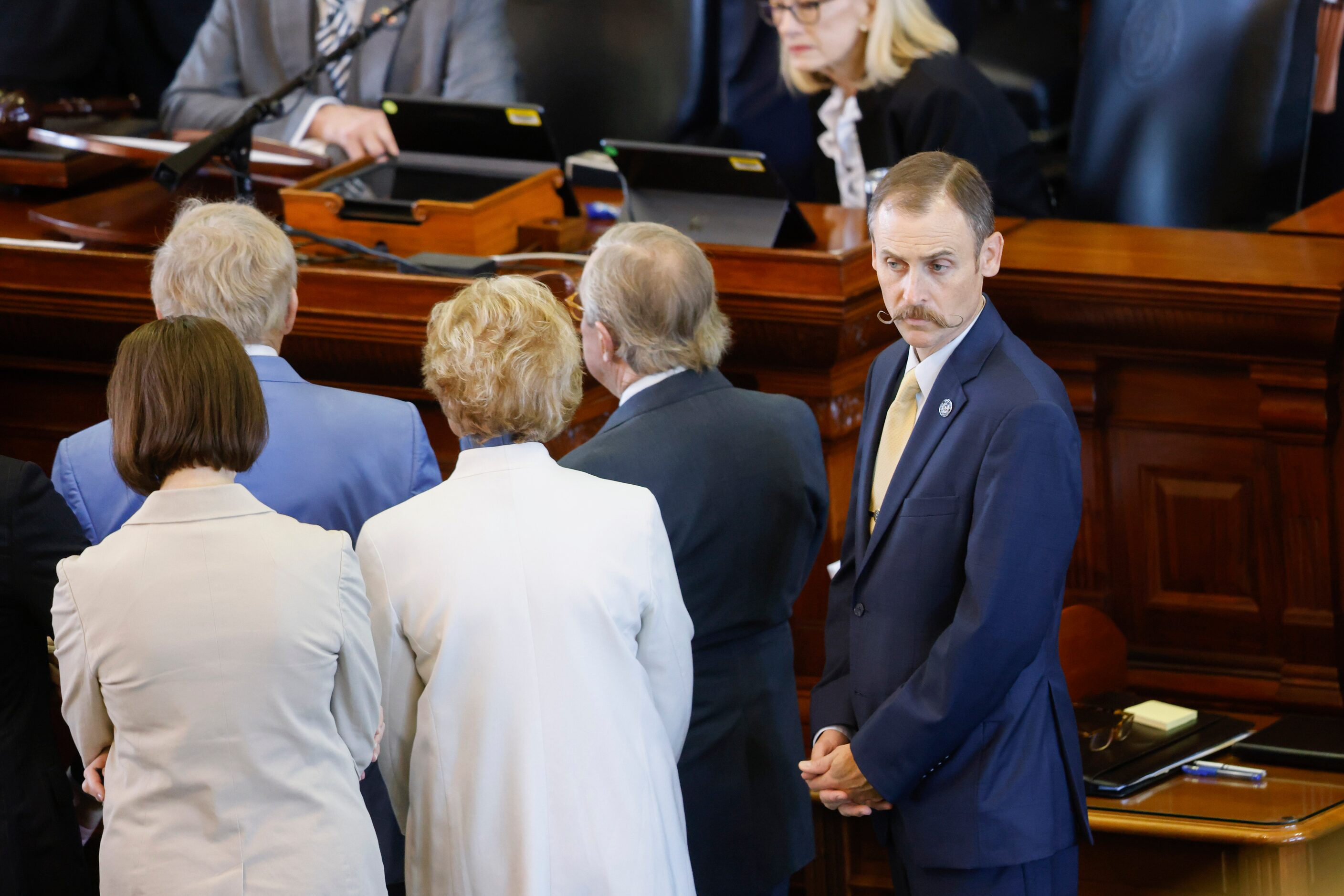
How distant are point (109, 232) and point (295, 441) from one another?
3.47 ft

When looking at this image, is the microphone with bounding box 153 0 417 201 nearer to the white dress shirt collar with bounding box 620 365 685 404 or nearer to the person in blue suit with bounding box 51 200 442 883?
the person in blue suit with bounding box 51 200 442 883

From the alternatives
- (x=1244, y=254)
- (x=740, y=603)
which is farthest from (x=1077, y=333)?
(x=740, y=603)

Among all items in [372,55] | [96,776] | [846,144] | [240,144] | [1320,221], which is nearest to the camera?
[96,776]

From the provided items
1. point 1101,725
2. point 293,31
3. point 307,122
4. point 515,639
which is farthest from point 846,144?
point 515,639

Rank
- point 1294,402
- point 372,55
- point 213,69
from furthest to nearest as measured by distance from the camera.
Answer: point 213,69, point 372,55, point 1294,402

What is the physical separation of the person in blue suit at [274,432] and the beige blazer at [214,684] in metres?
0.37

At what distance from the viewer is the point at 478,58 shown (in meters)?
4.15

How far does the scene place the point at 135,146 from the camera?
3.21 meters

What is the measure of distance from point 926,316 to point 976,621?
0.35 m

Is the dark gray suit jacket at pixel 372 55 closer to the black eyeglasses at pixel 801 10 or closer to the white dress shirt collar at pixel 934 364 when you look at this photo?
the black eyeglasses at pixel 801 10

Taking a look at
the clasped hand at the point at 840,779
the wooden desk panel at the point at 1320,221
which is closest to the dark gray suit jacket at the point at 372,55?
the wooden desk panel at the point at 1320,221

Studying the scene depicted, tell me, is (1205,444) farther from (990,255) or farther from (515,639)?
(515,639)

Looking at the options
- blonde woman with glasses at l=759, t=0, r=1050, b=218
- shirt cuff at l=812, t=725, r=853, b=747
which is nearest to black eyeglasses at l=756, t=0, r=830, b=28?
blonde woman with glasses at l=759, t=0, r=1050, b=218

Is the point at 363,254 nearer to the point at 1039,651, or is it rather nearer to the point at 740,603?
the point at 740,603
